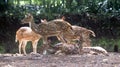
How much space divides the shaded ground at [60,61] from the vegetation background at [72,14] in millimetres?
3466

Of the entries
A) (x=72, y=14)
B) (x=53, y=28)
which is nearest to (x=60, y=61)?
(x=53, y=28)

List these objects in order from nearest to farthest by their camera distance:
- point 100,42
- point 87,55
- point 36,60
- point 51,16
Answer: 1. point 36,60
2. point 87,55
3. point 100,42
4. point 51,16

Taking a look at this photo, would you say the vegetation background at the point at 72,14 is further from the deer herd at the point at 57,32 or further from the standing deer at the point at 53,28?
the standing deer at the point at 53,28

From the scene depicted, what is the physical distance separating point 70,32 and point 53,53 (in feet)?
1.13

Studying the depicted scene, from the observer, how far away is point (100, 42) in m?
8.18

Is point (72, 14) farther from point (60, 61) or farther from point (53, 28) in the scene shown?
point (60, 61)

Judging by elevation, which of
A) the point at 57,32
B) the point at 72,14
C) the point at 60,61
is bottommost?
the point at 72,14

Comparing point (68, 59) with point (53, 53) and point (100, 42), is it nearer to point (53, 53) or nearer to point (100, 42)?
point (53, 53)

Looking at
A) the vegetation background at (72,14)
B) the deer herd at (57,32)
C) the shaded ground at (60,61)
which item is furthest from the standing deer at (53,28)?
the vegetation background at (72,14)

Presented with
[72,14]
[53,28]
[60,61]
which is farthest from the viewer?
[72,14]

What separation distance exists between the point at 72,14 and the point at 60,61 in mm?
4342

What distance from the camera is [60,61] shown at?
4.64m

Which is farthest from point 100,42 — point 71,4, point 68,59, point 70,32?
point 68,59

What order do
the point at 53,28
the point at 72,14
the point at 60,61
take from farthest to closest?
the point at 72,14, the point at 53,28, the point at 60,61
